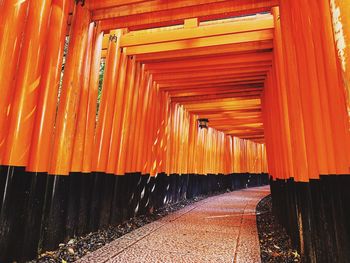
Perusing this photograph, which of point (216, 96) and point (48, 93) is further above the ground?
point (216, 96)

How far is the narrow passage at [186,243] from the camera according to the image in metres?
3.41

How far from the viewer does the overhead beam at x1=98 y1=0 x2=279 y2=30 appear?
14.7 feet

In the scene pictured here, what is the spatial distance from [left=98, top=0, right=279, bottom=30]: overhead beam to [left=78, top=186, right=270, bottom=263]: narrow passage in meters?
3.99

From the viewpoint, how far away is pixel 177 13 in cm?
472

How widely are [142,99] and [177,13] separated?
2488mm

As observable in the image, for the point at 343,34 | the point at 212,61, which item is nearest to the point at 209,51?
the point at 212,61

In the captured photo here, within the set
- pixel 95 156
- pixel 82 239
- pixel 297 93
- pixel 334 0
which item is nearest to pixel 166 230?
pixel 82 239

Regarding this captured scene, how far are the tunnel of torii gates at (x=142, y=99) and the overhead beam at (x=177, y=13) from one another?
2 centimetres

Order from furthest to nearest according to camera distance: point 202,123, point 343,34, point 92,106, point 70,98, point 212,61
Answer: point 202,123 → point 212,61 → point 92,106 → point 70,98 → point 343,34

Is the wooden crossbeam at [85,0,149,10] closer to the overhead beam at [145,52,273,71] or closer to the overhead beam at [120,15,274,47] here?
the overhead beam at [120,15,274,47]

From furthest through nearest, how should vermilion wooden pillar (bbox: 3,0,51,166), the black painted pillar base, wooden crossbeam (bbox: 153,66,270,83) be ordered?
wooden crossbeam (bbox: 153,66,270,83) < vermilion wooden pillar (bbox: 3,0,51,166) < the black painted pillar base

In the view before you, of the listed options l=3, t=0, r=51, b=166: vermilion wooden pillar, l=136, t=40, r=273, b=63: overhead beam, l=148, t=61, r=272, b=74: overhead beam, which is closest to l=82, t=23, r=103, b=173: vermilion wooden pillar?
l=3, t=0, r=51, b=166: vermilion wooden pillar

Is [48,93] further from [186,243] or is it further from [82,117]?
[186,243]

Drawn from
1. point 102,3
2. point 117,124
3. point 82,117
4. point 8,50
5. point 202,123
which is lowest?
point 82,117
